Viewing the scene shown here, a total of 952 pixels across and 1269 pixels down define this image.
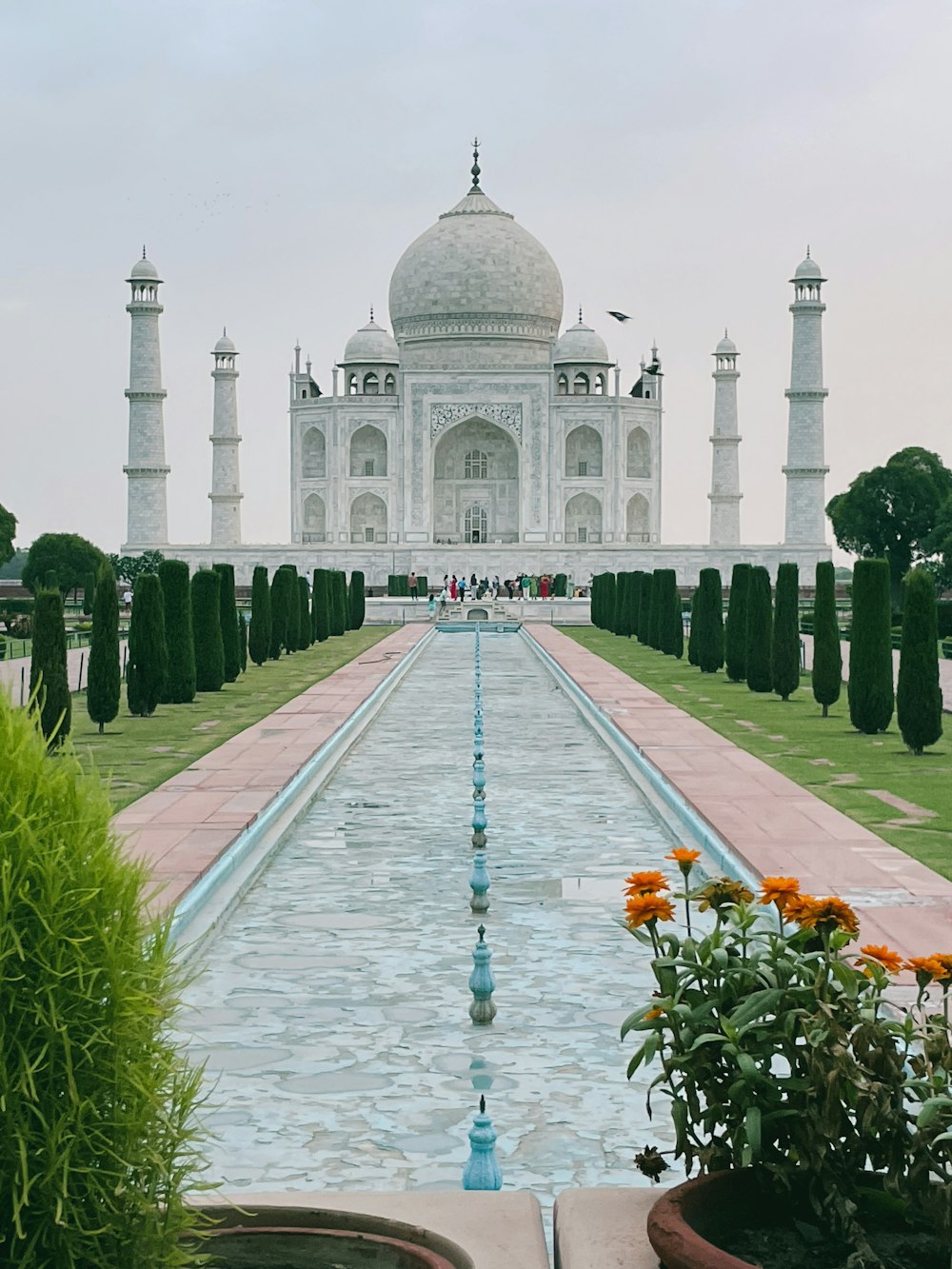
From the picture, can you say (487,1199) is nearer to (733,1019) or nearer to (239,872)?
(733,1019)

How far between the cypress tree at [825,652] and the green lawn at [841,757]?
22cm

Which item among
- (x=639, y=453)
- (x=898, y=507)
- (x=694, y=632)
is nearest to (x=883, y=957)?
(x=694, y=632)

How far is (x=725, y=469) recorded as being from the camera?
43500 mm

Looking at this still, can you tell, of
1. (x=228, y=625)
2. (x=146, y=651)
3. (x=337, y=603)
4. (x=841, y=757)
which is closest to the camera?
(x=841, y=757)

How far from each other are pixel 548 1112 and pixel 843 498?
120 ft

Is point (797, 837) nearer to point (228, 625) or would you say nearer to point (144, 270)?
point (228, 625)

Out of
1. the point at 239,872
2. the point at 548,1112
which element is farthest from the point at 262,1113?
the point at 239,872

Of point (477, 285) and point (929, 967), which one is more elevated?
point (477, 285)

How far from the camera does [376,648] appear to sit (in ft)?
76.3

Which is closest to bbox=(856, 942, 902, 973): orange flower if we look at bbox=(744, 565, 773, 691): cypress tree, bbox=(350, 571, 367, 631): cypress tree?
bbox=(744, 565, 773, 691): cypress tree

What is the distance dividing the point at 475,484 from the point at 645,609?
22353 mm

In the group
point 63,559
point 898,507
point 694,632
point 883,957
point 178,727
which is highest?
point 898,507

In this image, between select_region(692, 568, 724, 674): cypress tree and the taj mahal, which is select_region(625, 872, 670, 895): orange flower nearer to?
select_region(692, 568, 724, 674): cypress tree

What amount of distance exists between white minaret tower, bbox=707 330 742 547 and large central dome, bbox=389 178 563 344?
247 inches
